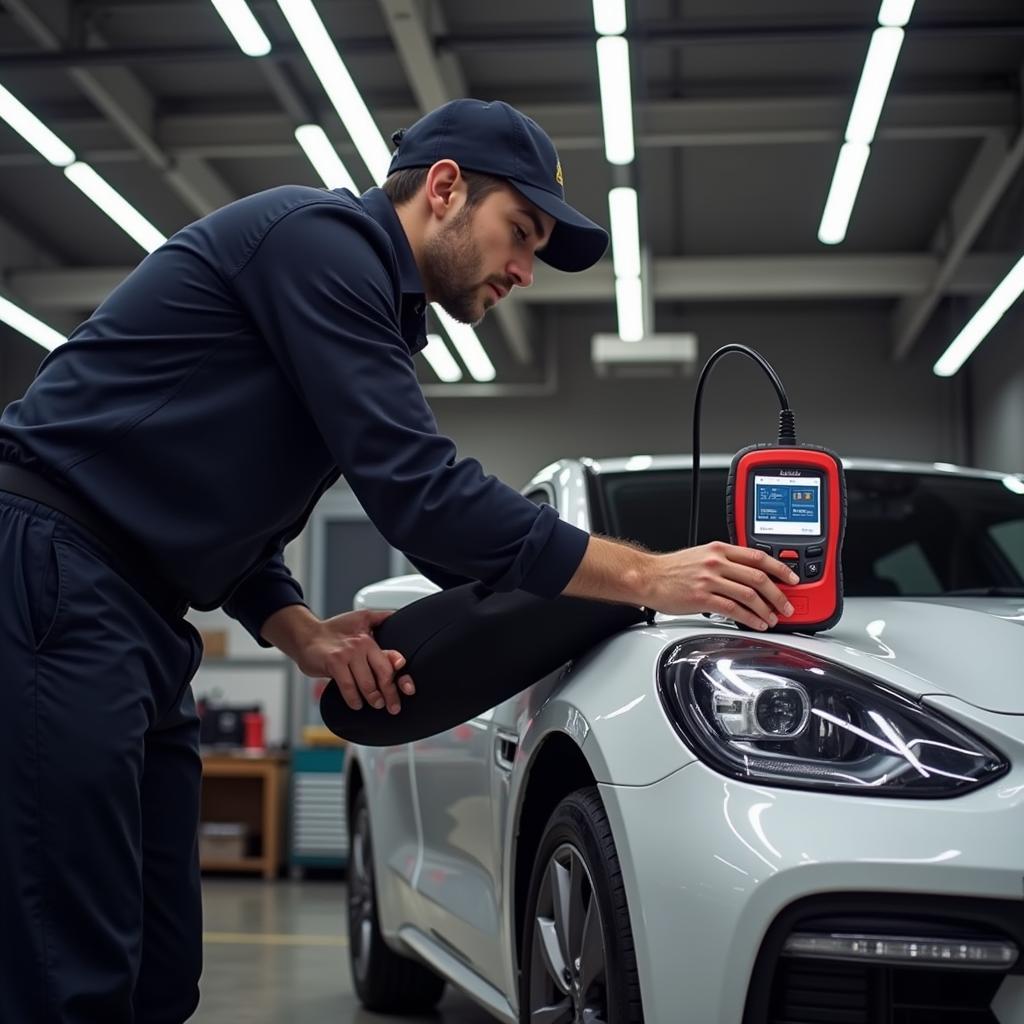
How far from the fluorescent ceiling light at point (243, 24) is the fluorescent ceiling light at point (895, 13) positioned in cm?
233

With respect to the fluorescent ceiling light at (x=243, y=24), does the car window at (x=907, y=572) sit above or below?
below

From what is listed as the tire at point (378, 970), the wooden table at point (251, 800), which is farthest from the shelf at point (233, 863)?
the tire at point (378, 970)

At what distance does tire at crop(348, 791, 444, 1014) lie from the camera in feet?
12.9

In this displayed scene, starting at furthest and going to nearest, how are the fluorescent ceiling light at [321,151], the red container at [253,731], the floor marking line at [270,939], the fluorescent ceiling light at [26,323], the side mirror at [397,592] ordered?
1. the red container at [253,731]
2. the fluorescent ceiling light at [26,323]
3. the fluorescent ceiling light at [321,151]
4. the floor marking line at [270,939]
5. the side mirror at [397,592]

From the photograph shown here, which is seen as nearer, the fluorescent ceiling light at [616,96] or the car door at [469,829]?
the car door at [469,829]

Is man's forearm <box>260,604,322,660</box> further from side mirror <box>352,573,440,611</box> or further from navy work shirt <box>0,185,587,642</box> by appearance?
side mirror <box>352,573,440,611</box>

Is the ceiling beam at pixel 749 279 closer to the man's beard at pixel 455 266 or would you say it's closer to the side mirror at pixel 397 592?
the side mirror at pixel 397 592

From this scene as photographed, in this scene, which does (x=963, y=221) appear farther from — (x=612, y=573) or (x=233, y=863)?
(x=612, y=573)

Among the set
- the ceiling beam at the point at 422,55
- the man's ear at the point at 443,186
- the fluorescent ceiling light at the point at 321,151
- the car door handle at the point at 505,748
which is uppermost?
the ceiling beam at the point at 422,55

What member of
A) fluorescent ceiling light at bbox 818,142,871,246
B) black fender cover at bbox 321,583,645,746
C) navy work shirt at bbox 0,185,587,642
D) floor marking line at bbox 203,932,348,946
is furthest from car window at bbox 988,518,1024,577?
fluorescent ceiling light at bbox 818,142,871,246

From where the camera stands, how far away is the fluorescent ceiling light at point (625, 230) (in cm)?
744

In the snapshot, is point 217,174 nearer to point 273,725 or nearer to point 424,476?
point 273,725

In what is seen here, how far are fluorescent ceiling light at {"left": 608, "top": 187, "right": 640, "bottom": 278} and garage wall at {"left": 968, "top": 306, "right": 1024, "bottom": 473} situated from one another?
335 centimetres

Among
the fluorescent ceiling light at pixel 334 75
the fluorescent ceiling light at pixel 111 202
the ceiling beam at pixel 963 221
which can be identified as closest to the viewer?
the fluorescent ceiling light at pixel 334 75
